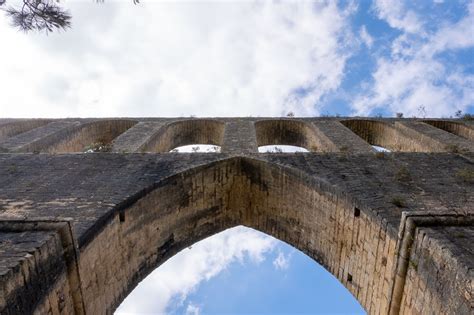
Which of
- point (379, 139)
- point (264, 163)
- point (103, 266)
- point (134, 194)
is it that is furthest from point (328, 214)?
point (379, 139)

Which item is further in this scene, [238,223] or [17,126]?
[17,126]

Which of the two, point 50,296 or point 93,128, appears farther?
point 93,128

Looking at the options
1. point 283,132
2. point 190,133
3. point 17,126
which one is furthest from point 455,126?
point 17,126

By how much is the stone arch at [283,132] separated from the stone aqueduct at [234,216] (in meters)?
2.09

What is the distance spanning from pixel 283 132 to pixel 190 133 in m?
2.49

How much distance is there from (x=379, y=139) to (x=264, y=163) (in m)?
5.62

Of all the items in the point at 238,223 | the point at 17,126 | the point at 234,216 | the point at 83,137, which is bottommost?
the point at 238,223

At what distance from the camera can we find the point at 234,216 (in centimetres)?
707

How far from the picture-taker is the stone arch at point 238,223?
481cm

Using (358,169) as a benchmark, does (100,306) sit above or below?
below

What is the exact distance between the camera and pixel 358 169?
20.1 feet

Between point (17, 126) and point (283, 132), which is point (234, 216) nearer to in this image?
point (283, 132)

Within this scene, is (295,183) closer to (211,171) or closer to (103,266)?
(211,171)

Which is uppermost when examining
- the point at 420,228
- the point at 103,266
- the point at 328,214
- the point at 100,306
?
the point at 420,228
